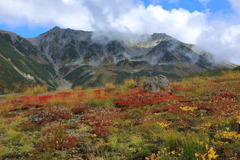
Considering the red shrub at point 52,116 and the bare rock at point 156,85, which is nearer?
the red shrub at point 52,116

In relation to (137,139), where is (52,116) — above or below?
below

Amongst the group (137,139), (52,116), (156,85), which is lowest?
(52,116)

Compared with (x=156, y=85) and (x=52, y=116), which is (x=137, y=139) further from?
(x=156, y=85)

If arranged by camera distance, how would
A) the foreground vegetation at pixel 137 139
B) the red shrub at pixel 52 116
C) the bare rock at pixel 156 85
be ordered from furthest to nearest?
the bare rock at pixel 156 85 → the red shrub at pixel 52 116 → the foreground vegetation at pixel 137 139

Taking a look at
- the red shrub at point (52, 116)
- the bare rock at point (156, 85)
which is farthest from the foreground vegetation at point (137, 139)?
the bare rock at point (156, 85)

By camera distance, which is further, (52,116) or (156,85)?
(156,85)

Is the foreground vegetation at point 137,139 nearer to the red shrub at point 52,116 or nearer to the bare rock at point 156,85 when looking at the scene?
the red shrub at point 52,116

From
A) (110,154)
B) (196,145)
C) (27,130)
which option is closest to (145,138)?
(110,154)

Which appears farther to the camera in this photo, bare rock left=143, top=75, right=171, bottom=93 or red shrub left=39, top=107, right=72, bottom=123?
bare rock left=143, top=75, right=171, bottom=93

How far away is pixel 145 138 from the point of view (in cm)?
762

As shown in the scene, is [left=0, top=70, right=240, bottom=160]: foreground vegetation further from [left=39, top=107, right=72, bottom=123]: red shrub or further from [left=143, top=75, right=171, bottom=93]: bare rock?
[left=143, top=75, right=171, bottom=93]: bare rock

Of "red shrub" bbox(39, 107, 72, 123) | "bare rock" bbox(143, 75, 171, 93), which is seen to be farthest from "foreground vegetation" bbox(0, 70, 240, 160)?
"bare rock" bbox(143, 75, 171, 93)

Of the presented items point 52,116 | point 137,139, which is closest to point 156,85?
point 52,116

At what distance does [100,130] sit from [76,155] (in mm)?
2684
